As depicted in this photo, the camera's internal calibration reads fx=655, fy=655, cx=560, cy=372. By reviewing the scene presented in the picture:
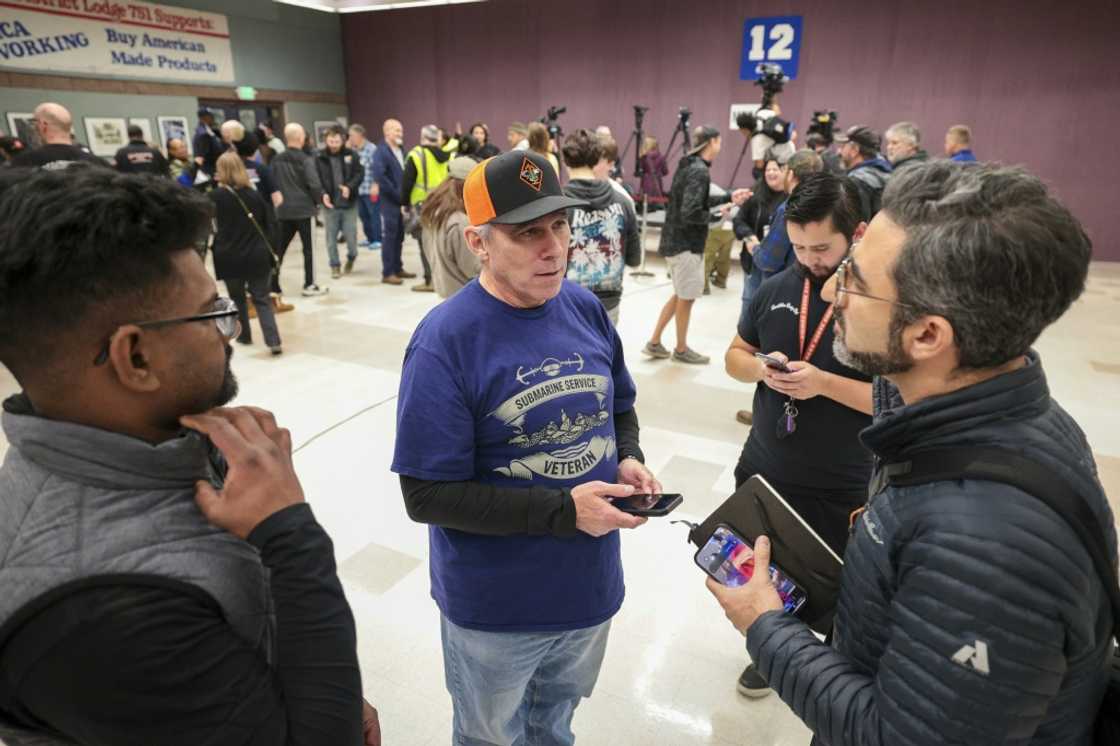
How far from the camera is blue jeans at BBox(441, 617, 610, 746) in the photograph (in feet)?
4.75

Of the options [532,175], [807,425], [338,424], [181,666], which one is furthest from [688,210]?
[181,666]

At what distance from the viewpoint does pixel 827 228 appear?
1918mm

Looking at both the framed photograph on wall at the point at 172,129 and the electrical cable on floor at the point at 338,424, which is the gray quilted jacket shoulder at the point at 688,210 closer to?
the electrical cable on floor at the point at 338,424

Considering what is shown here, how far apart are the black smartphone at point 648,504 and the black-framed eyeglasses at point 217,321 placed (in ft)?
2.70

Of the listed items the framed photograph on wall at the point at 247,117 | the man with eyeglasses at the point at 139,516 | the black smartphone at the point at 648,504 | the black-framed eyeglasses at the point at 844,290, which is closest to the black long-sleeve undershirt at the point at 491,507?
the black smartphone at the point at 648,504

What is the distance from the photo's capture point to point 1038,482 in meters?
0.79

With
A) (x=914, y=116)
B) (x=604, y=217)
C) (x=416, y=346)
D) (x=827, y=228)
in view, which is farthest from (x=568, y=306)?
(x=914, y=116)

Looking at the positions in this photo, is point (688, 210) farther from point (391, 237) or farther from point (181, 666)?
point (181, 666)

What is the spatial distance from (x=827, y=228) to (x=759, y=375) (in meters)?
0.47

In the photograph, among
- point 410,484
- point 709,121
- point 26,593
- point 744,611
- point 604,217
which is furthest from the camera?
point 709,121

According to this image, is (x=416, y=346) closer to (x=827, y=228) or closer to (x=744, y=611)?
(x=744, y=611)

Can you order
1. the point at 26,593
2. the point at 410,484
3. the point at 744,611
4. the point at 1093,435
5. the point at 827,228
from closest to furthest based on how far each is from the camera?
1. the point at 26,593
2. the point at 744,611
3. the point at 410,484
4. the point at 827,228
5. the point at 1093,435

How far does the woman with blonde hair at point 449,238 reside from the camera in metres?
3.43

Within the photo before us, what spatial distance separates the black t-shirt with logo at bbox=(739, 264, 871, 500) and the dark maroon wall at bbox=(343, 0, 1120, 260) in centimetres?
968
